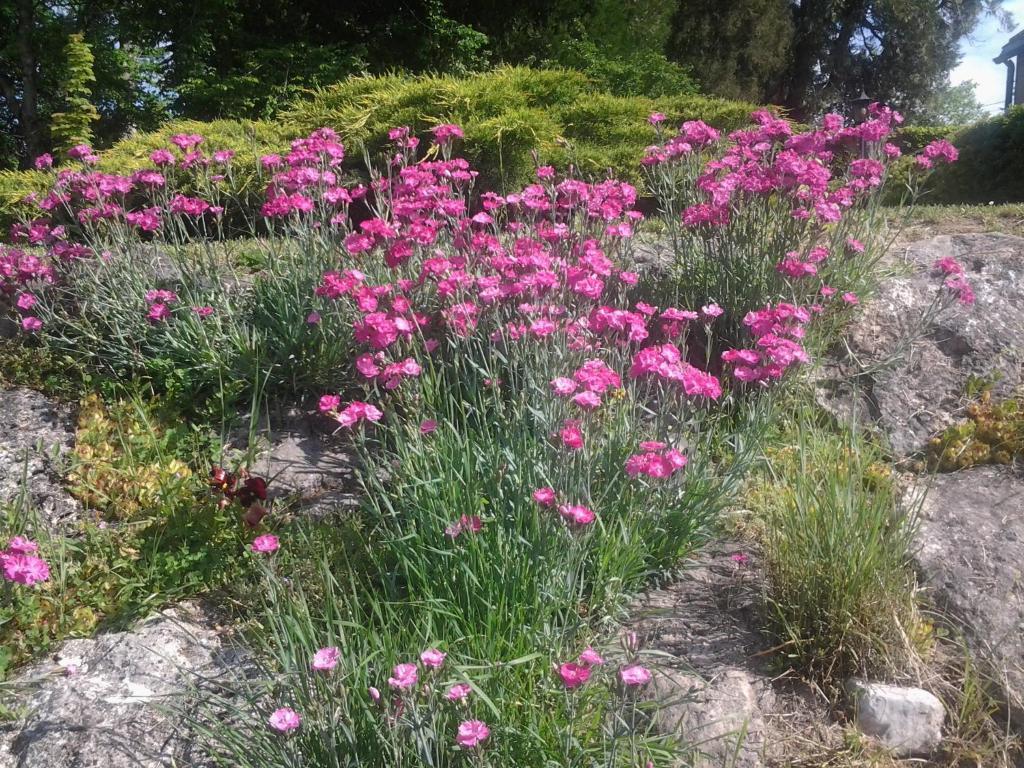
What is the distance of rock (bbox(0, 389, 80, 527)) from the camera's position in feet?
10.6

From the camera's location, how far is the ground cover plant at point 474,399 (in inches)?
73.3

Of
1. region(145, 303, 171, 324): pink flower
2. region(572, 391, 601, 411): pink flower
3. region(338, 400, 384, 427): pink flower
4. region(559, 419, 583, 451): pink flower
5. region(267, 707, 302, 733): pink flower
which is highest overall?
region(572, 391, 601, 411): pink flower

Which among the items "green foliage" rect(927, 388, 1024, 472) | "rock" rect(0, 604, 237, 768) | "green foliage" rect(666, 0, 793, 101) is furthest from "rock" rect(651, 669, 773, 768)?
"green foliage" rect(666, 0, 793, 101)

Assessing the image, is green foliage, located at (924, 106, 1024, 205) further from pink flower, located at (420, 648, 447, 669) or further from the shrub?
pink flower, located at (420, 648, 447, 669)

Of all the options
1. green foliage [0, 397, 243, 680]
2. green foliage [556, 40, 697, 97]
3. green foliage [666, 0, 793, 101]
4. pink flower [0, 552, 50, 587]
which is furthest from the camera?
green foliage [666, 0, 793, 101]

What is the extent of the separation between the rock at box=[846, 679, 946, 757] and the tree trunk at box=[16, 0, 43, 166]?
1449 cm

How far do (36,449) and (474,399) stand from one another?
1.91 meters

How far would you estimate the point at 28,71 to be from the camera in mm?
13102

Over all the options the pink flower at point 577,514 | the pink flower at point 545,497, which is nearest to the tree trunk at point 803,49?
the pink flower at point 545,497

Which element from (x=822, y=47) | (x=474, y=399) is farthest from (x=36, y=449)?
(x=822, y=47)

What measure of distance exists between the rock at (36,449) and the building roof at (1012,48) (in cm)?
3594

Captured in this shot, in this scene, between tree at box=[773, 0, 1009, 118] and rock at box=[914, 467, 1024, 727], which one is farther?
tree at box=[773, 0, 1009, 118]

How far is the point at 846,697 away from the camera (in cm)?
241

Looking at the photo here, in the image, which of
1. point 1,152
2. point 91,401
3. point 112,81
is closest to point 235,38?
point 112,81
